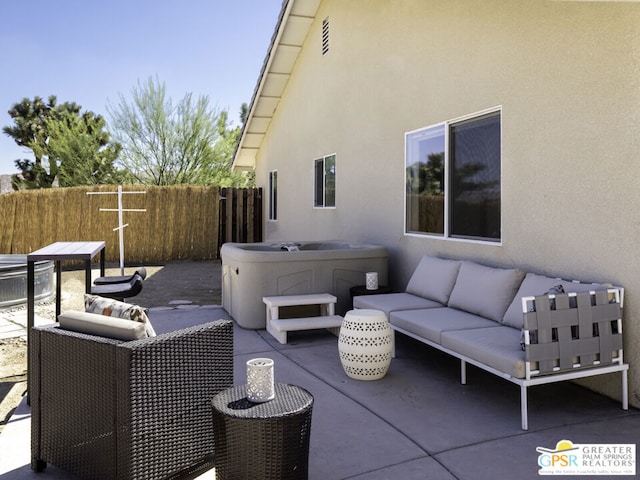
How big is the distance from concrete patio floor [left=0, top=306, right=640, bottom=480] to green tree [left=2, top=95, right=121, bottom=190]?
58.8ft

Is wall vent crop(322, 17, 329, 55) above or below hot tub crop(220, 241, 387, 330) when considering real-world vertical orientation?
above

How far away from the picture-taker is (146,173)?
Answer: 19312 mm

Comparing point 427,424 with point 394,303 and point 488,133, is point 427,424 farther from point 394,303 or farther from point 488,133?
point 488,133

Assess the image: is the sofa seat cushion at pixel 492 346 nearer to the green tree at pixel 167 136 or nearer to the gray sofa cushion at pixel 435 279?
the gray sofa cushion at pixel 435 279

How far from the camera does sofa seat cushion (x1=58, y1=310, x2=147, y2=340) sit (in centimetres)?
255

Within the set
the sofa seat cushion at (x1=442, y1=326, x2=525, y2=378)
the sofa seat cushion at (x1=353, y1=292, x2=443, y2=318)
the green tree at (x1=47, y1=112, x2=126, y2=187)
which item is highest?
the green tree at (x1=47, y1=112, x2=126, y2=187)

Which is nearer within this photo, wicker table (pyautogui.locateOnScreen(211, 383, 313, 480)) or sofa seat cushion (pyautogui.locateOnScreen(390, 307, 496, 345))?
wicker table (pyautogui.locateOnScreen(211, 383, 313, 480))

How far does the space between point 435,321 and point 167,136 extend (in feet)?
54.0

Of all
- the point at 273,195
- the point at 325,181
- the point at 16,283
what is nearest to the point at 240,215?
the point at 273,195

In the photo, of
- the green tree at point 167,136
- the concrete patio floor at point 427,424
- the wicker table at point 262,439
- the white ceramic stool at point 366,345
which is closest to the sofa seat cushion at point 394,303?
the concrete patio floor at point 427,424

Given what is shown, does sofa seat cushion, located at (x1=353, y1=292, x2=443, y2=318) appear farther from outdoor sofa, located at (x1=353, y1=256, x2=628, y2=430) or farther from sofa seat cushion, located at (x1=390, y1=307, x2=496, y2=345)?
sofa seat cushion, located at (x1=390, y1=307, x2=496, y2=345)

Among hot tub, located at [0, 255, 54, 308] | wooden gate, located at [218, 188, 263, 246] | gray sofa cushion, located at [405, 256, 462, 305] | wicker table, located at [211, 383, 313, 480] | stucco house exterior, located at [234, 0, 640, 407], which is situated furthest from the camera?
wooden gate, located at [218, 188, 263, 246]

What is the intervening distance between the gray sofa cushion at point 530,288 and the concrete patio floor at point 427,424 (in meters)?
0.55

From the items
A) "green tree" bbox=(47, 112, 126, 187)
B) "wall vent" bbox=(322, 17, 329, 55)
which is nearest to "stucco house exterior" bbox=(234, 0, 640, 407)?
"wall vent" bbox=(322, 17, 329, 55)
